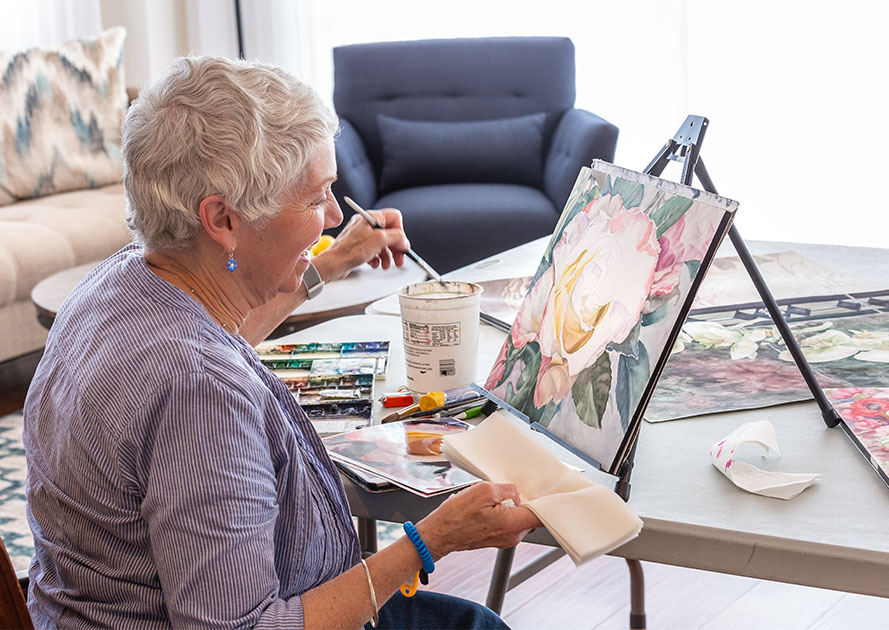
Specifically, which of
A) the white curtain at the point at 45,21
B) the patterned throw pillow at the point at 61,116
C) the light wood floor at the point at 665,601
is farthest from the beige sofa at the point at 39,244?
the light wood floor at the point at 665,601

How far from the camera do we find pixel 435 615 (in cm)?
115

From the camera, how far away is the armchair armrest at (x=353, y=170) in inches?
134

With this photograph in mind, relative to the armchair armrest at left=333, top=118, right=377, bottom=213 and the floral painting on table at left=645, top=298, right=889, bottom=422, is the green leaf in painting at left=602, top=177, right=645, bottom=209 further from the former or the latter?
the armchair armrest at left=333, top=118, right=377, bottom=213

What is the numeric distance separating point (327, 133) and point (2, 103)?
9.83 ft

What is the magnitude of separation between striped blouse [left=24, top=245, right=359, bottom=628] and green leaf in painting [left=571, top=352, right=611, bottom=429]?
0.27 m

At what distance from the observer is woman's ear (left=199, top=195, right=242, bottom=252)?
0.94 metres

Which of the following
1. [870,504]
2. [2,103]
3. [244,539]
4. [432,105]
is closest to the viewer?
[244,539]

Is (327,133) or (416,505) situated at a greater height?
(327,133)

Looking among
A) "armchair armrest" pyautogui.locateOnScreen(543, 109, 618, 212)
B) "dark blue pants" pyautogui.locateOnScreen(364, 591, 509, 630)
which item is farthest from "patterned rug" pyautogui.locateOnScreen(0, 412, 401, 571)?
"armchair armrest" pyautogui.locateOnScreen(543, 109, 618, 212)

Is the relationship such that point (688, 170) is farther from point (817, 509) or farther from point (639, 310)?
point (817, 509)

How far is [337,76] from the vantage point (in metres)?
3.89

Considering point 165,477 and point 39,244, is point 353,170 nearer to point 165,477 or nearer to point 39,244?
point 39,244

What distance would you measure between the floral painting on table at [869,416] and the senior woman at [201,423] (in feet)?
1.25

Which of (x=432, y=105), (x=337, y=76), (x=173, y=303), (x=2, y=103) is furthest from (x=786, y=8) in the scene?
(x=173, y=303)
